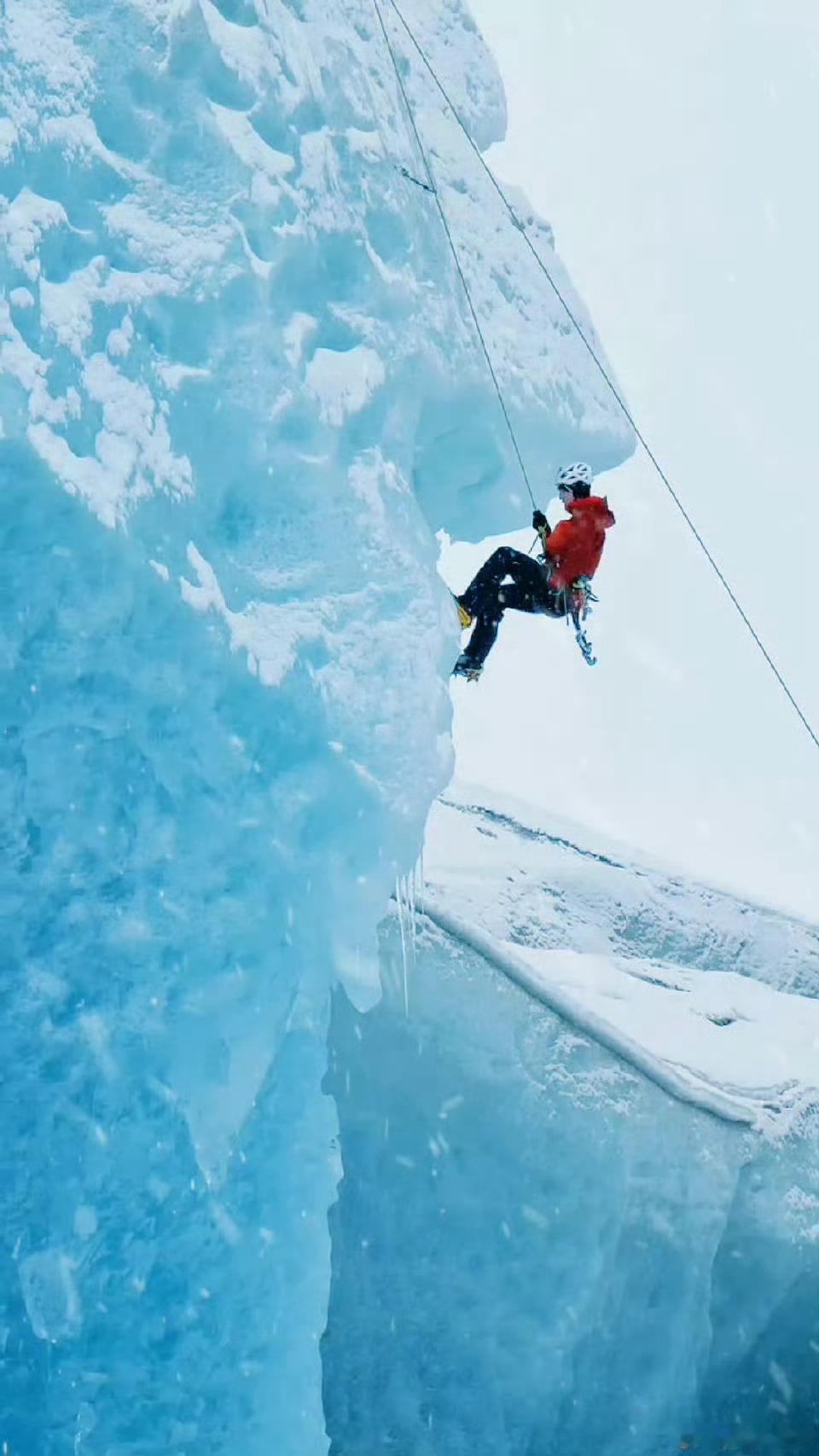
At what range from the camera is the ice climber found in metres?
6.14

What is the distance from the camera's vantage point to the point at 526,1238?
639 centimetres

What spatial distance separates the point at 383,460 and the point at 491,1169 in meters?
3.52

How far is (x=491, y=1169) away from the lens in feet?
21.1

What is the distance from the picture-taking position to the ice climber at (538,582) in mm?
6141

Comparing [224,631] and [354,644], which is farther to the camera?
[354,644]

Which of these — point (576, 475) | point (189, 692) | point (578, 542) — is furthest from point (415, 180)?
point (189, 692)

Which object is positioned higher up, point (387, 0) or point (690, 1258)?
point (387, 0)

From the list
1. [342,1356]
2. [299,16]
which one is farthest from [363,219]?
[342,1356]

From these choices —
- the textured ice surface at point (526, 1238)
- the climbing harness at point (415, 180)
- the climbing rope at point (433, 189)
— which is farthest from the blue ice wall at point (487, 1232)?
the climbing harness at point (415, 180)

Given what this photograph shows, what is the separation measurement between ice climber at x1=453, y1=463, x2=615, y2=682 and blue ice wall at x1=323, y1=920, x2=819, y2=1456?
4.69 ft

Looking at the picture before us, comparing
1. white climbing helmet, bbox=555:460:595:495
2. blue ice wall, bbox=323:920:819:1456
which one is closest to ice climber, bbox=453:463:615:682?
white climbing helmet, bbox=555:460:595:495

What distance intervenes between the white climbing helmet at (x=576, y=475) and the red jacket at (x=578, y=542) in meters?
0.13

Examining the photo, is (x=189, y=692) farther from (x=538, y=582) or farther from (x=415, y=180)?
(x=538, y=582)

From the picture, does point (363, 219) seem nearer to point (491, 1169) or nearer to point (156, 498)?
point (156, 498)
